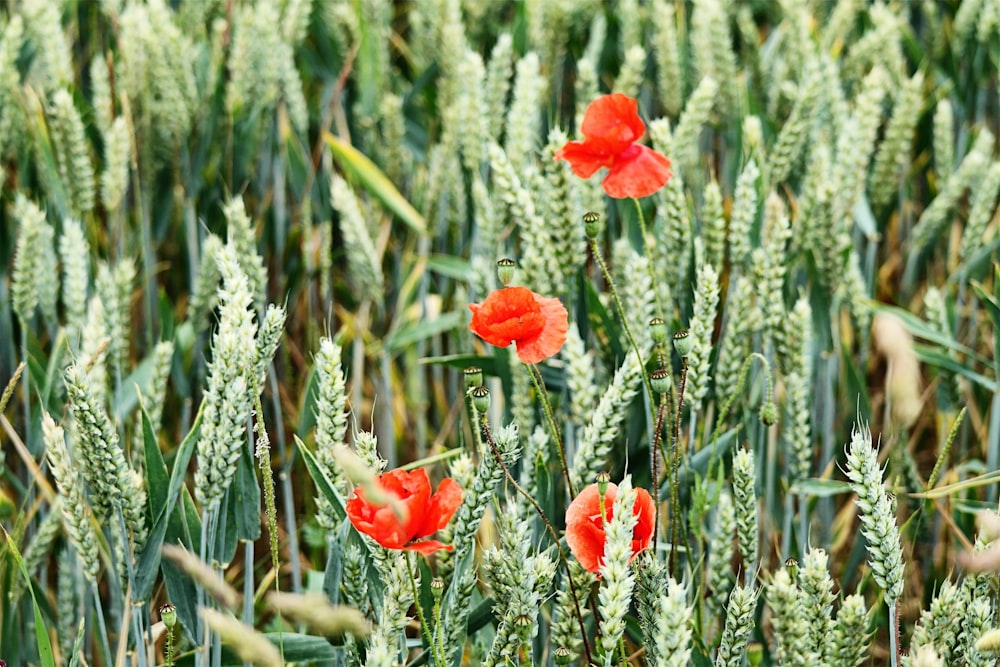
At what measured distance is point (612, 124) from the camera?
1.02 meters

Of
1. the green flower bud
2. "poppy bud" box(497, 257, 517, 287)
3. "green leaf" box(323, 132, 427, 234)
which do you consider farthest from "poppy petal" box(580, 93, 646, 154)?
"green leaf" box(323, 132, 427, 234)

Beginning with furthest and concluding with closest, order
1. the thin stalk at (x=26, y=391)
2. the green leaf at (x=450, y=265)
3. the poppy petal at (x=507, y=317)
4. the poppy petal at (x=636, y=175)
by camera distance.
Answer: the green leaf at (x=450, y=265), the thin stalk at (x=26, y=391), the poppy petal at (x=636, y=175), the poppy petal at (x=507, y=317)

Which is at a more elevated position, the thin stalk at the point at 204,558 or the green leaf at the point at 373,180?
the green leaf at the point at 373,180

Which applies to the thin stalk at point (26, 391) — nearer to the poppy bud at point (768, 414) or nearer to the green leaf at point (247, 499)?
the green leaf at point (247, 499)

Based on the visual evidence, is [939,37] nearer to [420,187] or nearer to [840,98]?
[840,98]

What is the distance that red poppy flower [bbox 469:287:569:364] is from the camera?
861 mm

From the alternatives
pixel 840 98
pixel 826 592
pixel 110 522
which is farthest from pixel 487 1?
pixel 826 592

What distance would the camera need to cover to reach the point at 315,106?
204 centimetres

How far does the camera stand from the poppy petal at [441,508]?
0.79 metres

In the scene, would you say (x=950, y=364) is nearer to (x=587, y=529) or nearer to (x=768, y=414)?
(x=768, y=414)

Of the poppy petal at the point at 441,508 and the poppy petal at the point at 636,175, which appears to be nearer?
the poppy petal at the point at 441,508

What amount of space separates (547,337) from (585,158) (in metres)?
0.21

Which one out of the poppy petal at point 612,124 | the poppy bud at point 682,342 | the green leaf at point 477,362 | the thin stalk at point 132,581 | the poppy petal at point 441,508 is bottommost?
the thin stalk at point 132,581

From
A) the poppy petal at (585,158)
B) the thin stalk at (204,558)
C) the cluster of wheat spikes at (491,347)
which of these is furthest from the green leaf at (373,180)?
the thin stalk at (204,558)
